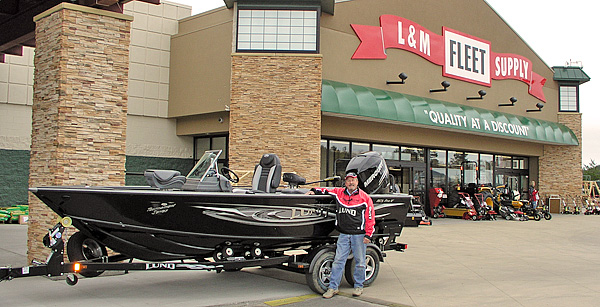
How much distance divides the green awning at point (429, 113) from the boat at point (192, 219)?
882 centimetres

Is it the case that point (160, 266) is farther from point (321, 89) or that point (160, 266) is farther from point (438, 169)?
point (438, 169)

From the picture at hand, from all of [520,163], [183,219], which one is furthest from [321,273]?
[520,163]

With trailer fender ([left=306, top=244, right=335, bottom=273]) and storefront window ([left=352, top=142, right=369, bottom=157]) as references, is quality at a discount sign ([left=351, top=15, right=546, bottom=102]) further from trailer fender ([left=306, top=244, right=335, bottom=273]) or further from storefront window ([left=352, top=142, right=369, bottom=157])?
trailer fender ([left=306, top=244, right=335, bottom=273])

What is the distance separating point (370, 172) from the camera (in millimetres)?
8773

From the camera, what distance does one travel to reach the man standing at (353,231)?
7.54 meters

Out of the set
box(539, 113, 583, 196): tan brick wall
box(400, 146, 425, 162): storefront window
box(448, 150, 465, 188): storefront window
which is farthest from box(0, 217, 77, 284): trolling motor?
box(539, 113, 583, 196): tan brick wall

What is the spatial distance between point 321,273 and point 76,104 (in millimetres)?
4692

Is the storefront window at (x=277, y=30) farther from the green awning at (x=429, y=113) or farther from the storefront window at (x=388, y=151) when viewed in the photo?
the storefront window at (x=388, y=151)

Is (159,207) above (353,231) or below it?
above

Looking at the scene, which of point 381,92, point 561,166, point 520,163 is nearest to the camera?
point 381,92

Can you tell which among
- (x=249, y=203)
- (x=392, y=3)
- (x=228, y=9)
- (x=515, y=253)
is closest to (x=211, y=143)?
(x=228, y=9)

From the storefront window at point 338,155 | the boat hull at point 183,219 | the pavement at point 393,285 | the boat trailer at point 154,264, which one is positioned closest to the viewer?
the boat trailer at point 154,264

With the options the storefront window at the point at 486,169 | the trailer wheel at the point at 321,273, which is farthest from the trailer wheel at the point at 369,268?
the storefront window at the point at 486,169

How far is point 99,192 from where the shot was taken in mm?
6512
